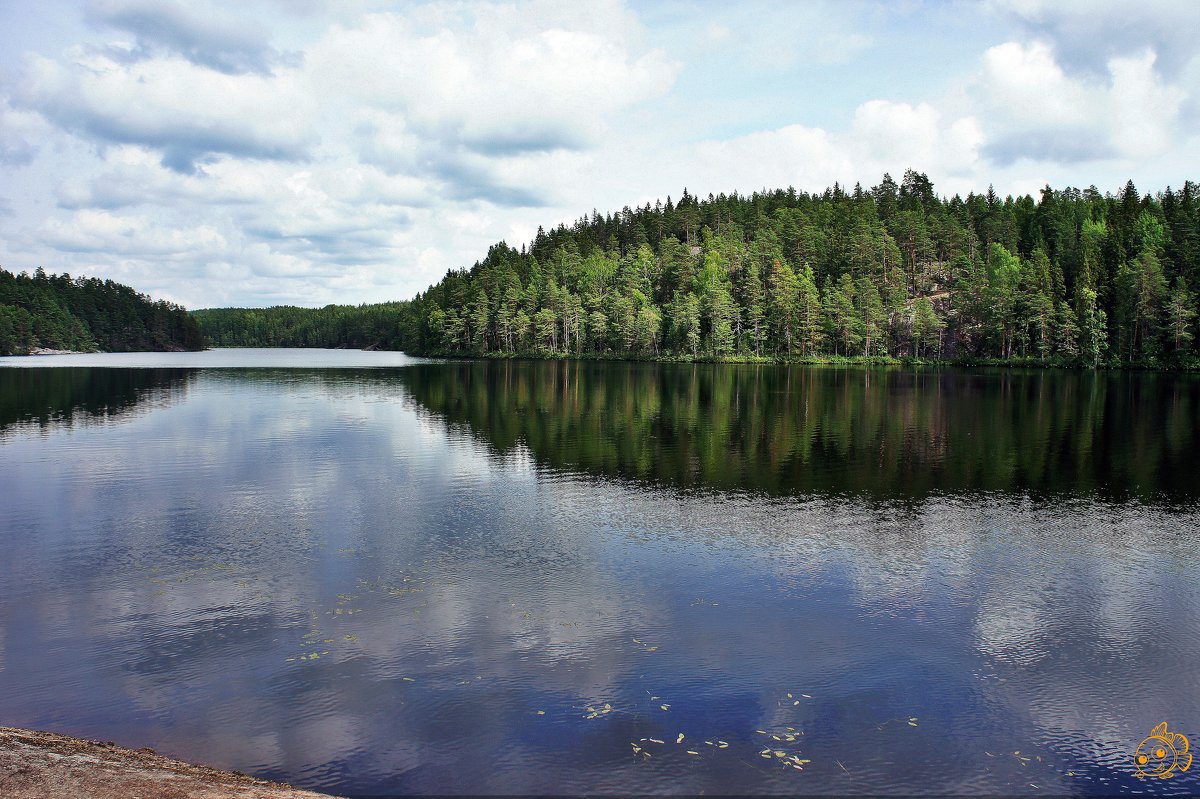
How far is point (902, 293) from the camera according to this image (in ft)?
515

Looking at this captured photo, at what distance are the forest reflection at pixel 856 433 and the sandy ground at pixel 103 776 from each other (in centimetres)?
2348

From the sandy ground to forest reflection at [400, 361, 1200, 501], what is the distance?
2348cm

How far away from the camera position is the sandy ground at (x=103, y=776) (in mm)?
9391

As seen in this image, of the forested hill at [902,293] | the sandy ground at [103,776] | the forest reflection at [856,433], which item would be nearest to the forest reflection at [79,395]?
the forest reflection at [856,433]

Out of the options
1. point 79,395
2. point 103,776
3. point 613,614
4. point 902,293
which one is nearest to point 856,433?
point 613,614

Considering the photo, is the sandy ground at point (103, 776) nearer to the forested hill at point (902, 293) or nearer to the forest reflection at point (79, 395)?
the forest reflection at point (79, 395)

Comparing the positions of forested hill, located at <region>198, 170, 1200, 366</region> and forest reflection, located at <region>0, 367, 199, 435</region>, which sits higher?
forested hill, located at <region>198, 170, 1200, 366</region>

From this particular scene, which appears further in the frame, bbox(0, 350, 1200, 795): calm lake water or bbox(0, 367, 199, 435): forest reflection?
bbox(0, 367, 199, 435): forest reflection

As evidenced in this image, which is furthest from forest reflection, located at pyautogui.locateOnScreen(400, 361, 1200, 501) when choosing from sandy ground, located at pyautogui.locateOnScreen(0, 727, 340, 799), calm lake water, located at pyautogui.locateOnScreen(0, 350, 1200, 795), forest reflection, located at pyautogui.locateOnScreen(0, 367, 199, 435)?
forest reflection, located at pyautogui.locateOnScreen(0, 367, 199, 435)

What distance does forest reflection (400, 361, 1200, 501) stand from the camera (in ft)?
110

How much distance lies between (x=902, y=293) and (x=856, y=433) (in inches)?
4805

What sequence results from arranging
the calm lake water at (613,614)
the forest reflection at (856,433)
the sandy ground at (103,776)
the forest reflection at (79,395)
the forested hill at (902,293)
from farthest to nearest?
the forested hill at (902,293) < the forest reflection at (79,395) < the forest reflection at (856,433) < the calm lake water at (613,614) < the sandy ground at (103,776)

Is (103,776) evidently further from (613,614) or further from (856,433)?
(856,433)

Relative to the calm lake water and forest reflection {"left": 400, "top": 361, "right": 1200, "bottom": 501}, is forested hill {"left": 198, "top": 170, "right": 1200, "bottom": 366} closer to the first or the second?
forest reflection {"left": 400, "top": 361, "right": 1200, "bottom": 501}
